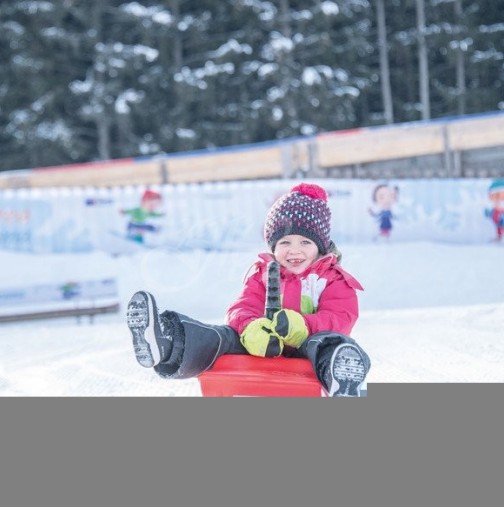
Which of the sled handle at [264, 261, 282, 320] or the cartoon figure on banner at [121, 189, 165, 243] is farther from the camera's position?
the cartoon figure on banner at [121, 189, 165, 243]

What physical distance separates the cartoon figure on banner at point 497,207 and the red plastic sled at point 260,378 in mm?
886

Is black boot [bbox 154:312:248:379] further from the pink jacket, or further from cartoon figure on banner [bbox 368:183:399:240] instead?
cartoon figure on banner [bbox 368:183:399:240]

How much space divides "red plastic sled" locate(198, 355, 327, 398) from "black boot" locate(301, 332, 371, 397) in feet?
0.10

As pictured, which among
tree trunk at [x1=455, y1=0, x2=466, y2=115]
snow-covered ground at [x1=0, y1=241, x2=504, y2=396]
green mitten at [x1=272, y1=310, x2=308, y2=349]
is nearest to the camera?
green mitten at [x1=272, y1=310, x2=308, y2=349]

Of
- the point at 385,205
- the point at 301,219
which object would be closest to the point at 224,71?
the point at 385,205

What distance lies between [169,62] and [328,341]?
14.9ft

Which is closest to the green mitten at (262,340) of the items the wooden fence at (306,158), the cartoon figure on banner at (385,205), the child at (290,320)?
the child at (290,320)

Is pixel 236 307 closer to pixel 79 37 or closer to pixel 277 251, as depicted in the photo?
pixel 277 251

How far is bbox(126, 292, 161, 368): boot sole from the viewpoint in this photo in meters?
1.23

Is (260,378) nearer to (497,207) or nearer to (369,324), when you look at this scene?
(369,324)

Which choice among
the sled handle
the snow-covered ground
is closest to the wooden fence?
the snow-covered ground

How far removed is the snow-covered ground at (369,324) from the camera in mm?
1595

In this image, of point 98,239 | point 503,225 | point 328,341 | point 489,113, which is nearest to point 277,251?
point 328,341

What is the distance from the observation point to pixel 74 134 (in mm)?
6836
